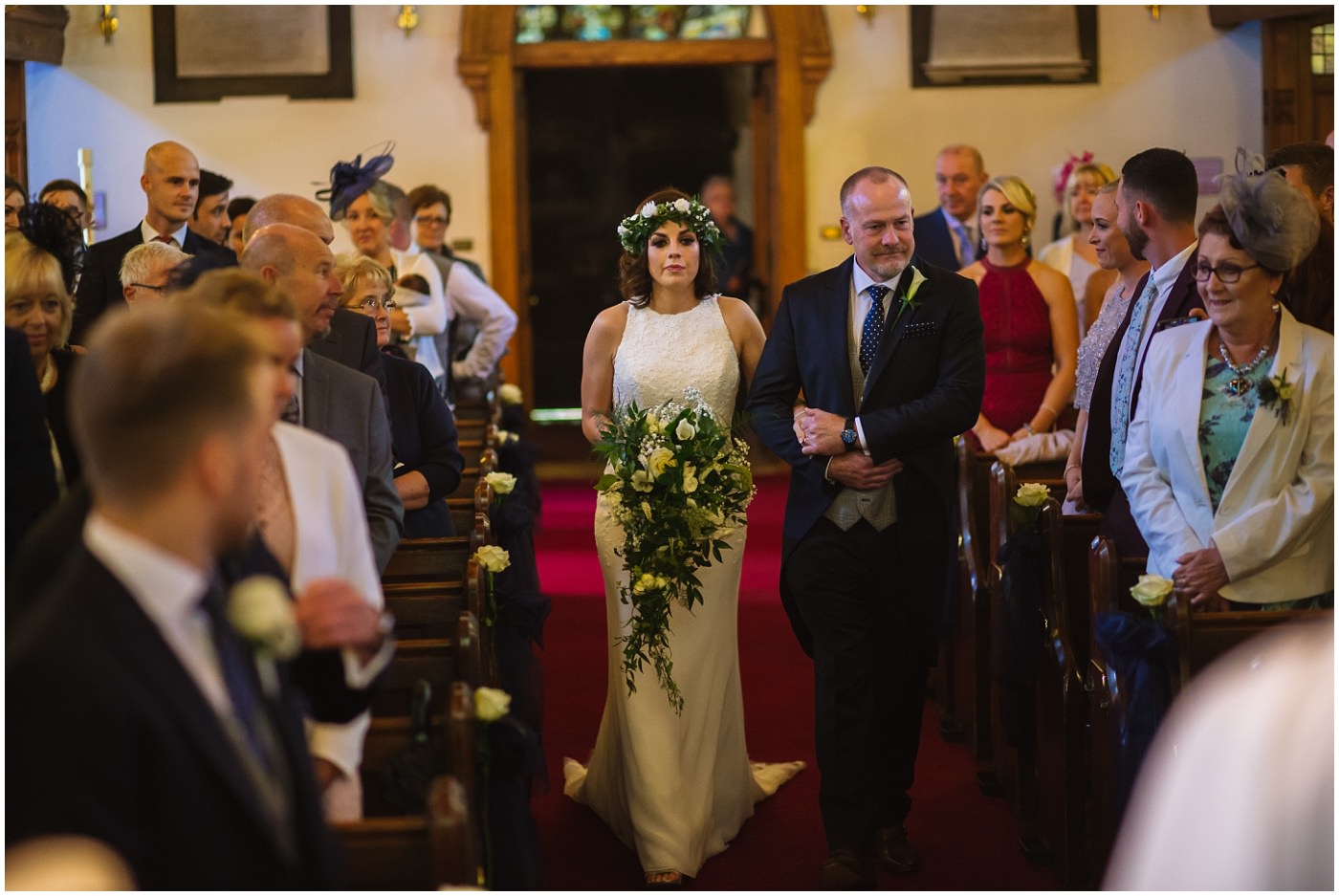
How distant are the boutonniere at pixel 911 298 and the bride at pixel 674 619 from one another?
68cm

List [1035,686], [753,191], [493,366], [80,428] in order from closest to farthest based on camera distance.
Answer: [80,428], [1035,686], [493,366], [753,191]

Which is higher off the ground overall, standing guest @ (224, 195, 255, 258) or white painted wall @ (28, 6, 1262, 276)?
white painted wall @ (28, 6, 1262, 276)

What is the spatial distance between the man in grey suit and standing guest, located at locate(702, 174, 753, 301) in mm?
8763

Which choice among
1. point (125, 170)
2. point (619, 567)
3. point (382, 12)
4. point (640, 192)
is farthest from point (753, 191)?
point (619, 567)

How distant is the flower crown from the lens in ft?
15.7

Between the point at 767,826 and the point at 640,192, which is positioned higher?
the point at 640,192

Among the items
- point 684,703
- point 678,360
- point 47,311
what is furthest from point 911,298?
point 47,311

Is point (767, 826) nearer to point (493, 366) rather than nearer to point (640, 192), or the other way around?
point (493, 366)

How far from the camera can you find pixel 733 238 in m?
12.4

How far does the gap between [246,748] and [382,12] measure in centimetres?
1050

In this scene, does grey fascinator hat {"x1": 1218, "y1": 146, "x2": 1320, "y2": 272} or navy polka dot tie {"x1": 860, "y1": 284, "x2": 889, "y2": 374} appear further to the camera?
navy polka dot tie {"x1": 860, "y1": 284, "x2": 889, "y2": 374}

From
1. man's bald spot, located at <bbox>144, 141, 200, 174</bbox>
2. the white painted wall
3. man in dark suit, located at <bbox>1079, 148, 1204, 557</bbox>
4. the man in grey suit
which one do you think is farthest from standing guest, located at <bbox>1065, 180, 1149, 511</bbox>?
the white painted wall

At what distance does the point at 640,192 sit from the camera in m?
14.2

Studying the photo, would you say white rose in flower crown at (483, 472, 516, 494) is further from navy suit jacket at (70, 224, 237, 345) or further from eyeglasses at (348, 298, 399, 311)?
navy suit jacket at (70, 224, 237, 345)
